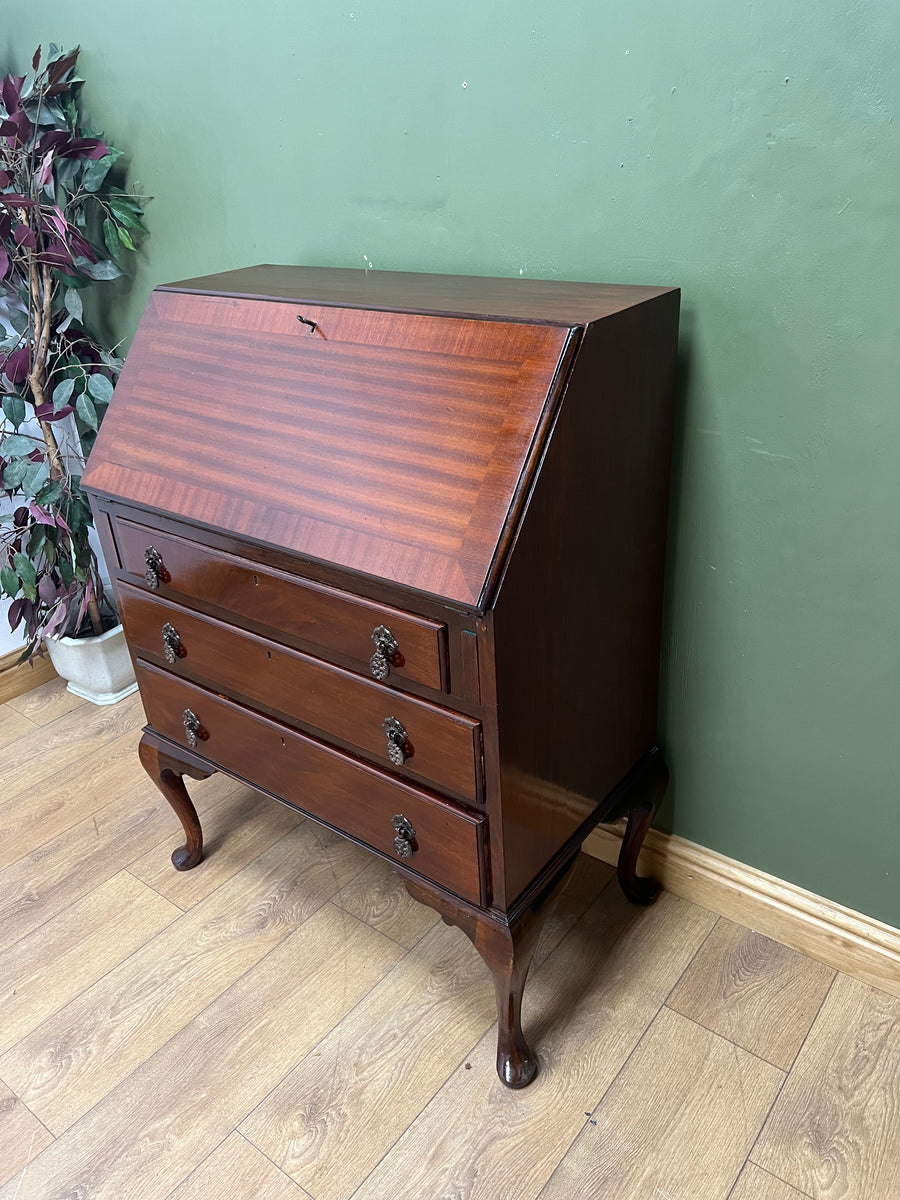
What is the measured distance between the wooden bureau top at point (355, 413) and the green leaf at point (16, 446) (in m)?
0.61

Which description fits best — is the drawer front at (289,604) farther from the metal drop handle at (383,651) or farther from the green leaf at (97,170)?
the green leaf at (97,170)

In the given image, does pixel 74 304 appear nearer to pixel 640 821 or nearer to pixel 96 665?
pixel 96 665

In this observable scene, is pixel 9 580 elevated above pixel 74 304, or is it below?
below

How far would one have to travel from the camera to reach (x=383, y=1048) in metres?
1.37

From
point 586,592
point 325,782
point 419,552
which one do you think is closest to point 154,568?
point 325,782

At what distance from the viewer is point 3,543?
198cm

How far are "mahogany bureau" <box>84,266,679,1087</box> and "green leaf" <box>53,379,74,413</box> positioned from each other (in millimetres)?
558

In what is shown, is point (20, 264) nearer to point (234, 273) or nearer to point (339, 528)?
point (234, 273)

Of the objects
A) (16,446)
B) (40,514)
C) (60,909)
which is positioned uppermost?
(16,446)

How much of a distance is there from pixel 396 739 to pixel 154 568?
18.2 inches

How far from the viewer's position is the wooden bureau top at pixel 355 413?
3.22 feet

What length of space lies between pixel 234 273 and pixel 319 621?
0.72m

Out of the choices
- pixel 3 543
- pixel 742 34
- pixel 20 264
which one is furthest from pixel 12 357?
pixel 742 34

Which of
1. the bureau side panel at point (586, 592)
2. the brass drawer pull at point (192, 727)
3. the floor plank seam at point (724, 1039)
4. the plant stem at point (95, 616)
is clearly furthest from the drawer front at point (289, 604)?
the plant stem at point (95, 616)
